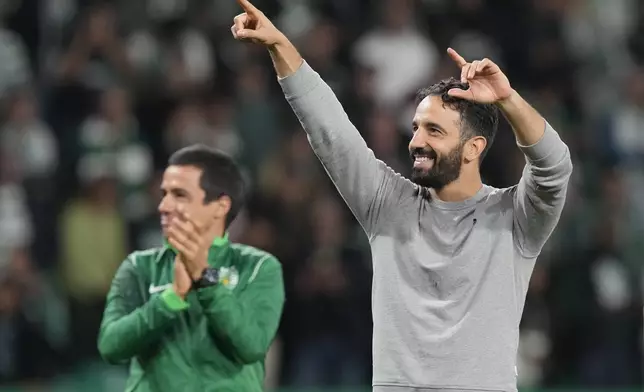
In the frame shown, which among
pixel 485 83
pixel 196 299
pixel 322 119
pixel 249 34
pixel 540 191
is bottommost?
pixel 196 299

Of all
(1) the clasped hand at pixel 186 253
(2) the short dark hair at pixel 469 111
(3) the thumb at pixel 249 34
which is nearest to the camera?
(3) the thumb at pixel 249 34

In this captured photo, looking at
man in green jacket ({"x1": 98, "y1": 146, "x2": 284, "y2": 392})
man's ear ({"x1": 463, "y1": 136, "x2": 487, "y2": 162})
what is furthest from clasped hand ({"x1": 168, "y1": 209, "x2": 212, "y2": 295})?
man's ear ({"x1": 463, "y1": 136, "x2": 487, "y2": 162})

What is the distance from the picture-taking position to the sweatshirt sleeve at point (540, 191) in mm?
4520

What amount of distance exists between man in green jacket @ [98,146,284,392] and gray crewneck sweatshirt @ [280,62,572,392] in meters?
0.73

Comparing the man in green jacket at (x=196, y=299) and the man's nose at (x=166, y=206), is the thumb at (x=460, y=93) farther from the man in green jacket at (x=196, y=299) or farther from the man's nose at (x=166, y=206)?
the man's nose at (x=166, y=206)

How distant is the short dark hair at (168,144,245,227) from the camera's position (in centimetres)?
561

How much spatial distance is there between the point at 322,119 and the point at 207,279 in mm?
920

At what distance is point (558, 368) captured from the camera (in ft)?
36.2

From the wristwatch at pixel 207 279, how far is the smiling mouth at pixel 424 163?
3.30ft

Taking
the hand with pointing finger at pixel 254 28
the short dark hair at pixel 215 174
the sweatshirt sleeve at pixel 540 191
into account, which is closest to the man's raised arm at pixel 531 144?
the sweatshirt sleeve at pixel 540 191

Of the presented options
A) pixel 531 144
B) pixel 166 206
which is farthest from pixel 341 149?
pixel 166 206

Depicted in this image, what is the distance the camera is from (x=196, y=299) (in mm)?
5383

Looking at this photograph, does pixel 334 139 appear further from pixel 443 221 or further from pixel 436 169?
pixel 443 221

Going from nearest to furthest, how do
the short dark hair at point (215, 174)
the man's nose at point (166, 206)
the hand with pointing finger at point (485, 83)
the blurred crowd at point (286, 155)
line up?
the hand with pointing finger at point (485, 83) < the man's nose at point (166, 206) < the short dark hair at point (215, 174) < the blurred crowd at point (286, 155)
